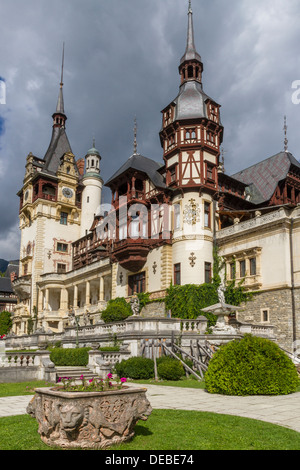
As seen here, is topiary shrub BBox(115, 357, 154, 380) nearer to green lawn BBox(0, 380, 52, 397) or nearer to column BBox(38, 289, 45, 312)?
green lawn BBox(0, 380, 52, 397)

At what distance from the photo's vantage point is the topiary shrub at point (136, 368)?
2070 cm

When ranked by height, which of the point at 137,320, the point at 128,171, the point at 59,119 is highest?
the point at 59,119

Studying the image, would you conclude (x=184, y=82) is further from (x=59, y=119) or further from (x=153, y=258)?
(x=59, y=119)

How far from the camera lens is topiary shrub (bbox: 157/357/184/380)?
20.0m

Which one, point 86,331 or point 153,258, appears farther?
point 153,258

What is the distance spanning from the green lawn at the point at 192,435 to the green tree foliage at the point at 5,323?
64123 millimetres

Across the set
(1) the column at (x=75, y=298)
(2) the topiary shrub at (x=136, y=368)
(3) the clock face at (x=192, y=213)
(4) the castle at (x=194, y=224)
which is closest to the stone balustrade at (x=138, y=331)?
(2) the topiary shrub at (x=136, y=368)

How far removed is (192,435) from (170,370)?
481 inches

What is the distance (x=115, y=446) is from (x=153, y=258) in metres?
32.3

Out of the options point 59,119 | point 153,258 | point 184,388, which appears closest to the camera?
point 184,388

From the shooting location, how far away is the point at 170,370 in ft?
65.8

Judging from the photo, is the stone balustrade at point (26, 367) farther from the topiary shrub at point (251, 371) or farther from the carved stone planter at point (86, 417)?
the carved stone planter at point (86, 417)
